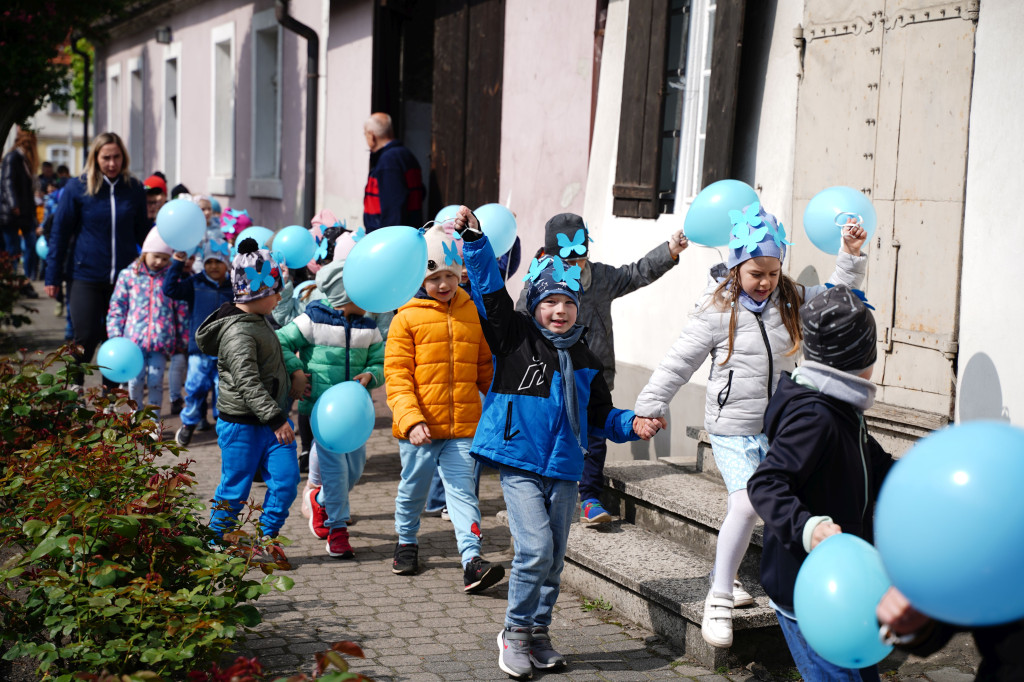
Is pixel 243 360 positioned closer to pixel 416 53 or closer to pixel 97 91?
pixel 416 53

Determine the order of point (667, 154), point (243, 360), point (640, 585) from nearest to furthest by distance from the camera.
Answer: point (640, 585)
point (243, 360)
point (667, 154)

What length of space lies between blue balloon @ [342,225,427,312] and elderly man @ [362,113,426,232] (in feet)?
16.1

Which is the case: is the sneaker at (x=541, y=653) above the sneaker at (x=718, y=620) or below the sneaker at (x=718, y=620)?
below

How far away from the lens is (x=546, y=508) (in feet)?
13.8

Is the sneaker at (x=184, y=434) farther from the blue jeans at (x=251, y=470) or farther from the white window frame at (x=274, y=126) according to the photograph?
the white window frame at (x=274, y=126)

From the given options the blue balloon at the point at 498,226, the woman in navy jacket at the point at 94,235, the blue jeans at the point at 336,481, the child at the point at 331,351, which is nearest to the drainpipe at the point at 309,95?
the woman in navy jacket at the point at 94,235

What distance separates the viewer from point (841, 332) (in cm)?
293

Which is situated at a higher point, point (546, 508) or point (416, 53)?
point (416, 53)

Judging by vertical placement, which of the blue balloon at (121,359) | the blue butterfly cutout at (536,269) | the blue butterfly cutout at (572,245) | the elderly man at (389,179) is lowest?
the blue balloon at (121,359)

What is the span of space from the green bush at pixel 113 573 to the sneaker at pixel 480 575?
1.48 metres

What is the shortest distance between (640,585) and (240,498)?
76.9 inches

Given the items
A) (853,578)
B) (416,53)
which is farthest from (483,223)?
(416,53)

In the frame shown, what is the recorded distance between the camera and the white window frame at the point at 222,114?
15.7m

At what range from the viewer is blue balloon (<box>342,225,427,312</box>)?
14.4 feet
